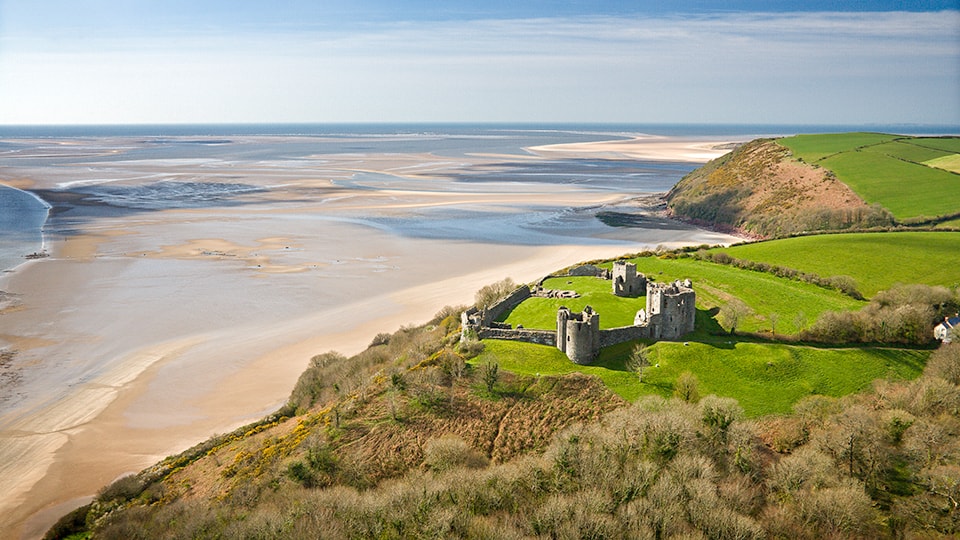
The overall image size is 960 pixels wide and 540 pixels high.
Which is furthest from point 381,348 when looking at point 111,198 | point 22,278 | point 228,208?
point 111,198

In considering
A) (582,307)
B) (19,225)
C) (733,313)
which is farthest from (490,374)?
(19,225)

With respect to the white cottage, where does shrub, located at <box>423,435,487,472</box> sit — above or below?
below

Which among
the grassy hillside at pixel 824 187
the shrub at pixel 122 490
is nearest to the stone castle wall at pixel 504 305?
the shrub at pixel 122 490

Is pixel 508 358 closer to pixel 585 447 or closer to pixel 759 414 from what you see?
pixel 585 447

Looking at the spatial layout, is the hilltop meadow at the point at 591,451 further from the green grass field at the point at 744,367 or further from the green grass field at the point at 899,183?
the green grass field at the point at 899,183

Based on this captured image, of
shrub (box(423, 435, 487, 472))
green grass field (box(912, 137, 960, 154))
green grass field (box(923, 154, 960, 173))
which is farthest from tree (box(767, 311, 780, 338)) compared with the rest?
green grass field (box(912, 137, 960, 154))

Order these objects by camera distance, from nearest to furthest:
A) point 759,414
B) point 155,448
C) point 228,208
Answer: point 759,414 < point 155,448 < point 228,208

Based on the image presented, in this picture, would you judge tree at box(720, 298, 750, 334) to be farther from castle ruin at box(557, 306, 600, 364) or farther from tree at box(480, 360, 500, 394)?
tree at box(480, 360, 500, 394)
